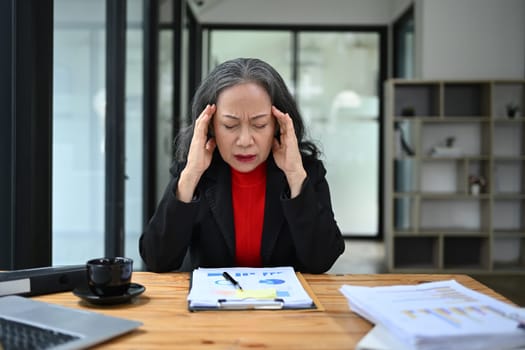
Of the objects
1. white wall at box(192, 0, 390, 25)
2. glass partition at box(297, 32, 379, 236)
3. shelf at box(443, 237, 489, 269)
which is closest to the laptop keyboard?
shelf at box(443, 237, 489, 269)

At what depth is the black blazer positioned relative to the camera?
4.80 feet

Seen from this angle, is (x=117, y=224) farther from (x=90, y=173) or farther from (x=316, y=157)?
(x=316, y=157)

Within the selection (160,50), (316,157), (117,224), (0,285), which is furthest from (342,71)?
(0,285)

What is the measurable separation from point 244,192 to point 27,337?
0.89 meters

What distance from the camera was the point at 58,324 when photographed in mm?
878

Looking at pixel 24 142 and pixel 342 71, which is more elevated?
pixel 342 71

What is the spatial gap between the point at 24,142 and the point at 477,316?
1.57m

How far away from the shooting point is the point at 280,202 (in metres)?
1.55

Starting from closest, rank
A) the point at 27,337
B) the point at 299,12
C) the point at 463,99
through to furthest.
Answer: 1. the point at 27,337
2. the point at 463,99
3. the point at 299,12

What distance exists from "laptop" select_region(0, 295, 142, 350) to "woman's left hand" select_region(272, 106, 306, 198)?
0.71 meters

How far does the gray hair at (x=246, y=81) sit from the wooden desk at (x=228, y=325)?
61 centimetres

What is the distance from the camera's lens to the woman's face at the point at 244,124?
1496mm

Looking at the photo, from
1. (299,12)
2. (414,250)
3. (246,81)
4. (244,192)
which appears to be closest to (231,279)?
(244,192)

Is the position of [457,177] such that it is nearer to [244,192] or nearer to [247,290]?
[244,192]
